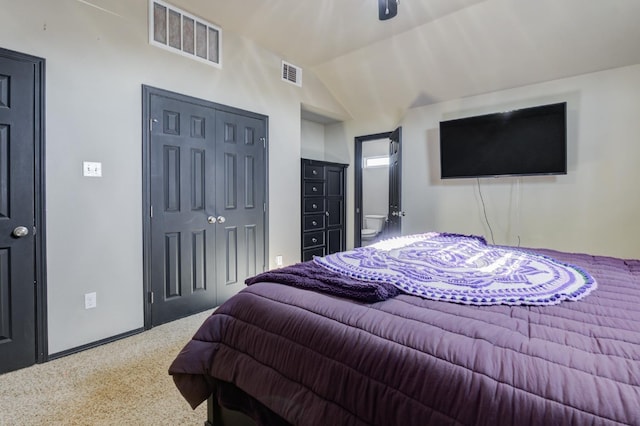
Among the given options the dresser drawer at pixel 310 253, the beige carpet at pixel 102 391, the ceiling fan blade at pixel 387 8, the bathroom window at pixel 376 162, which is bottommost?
the beige carpet at pixel 102 391

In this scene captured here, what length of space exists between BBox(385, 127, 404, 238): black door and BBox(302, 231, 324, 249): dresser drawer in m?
1.00

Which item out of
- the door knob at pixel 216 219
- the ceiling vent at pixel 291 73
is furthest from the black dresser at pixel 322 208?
the door knob at pixel 216 219

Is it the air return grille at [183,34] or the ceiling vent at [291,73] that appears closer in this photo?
the air return grille at [183,34]

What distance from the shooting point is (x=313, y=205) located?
435cm

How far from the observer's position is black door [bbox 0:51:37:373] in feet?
6.69

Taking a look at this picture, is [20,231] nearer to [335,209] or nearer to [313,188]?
[313,188]

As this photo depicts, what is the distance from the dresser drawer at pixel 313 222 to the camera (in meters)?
4.23

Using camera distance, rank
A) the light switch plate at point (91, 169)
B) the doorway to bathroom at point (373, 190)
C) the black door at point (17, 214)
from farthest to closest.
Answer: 1. the doorway to bathroom at point (373, 190)
2. the light switch plate at point (91, 169)
3. the black door at point (17, 214)

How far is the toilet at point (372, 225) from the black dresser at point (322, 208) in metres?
1.46

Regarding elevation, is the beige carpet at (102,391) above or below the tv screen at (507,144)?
below

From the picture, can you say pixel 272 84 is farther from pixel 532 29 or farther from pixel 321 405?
pixel 321 405

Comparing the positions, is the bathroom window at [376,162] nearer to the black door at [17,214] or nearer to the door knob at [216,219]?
the door knob at [216,219]

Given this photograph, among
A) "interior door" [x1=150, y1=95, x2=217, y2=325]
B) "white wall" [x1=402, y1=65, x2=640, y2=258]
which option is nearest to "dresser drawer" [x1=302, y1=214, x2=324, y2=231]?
"interior door" [x1=150, y1=95, x2=217, y2=325]

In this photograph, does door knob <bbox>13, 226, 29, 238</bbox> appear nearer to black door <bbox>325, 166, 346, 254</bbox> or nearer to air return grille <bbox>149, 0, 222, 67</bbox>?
air return grille <bbox>149, 0, 222, 67</bbox>
